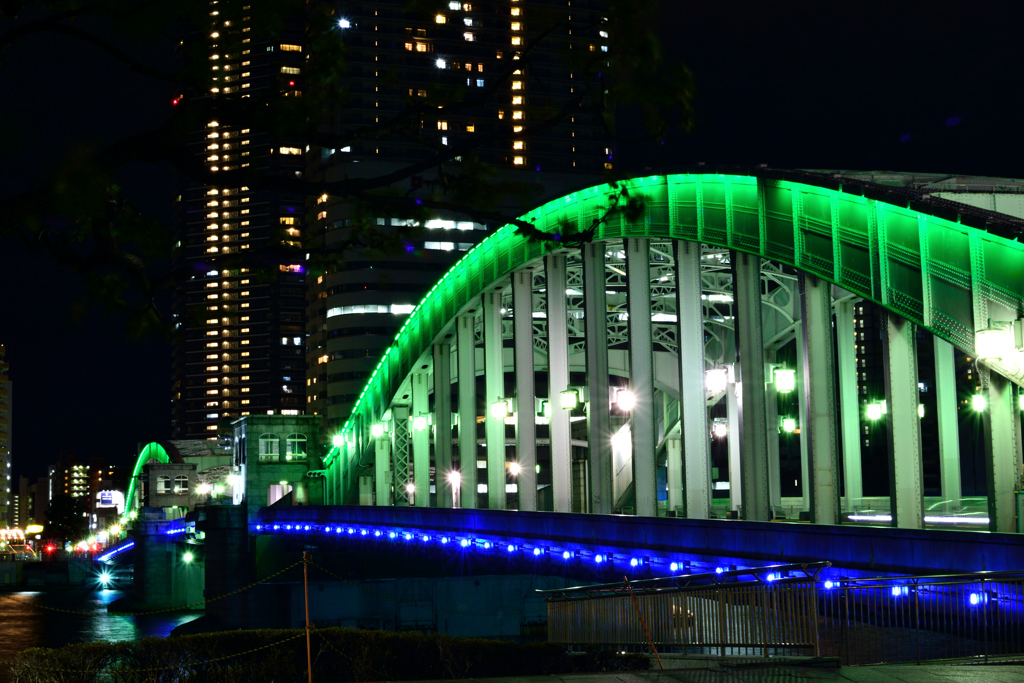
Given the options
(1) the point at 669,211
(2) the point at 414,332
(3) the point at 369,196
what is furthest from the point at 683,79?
(2) the point at 414,332

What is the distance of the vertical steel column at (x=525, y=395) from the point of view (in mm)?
46125

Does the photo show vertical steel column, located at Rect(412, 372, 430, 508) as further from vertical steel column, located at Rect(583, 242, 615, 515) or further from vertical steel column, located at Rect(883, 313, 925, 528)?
vertical steel column, located at Rect(883, 313, 925, 528)

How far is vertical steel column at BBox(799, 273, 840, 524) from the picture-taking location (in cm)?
2939

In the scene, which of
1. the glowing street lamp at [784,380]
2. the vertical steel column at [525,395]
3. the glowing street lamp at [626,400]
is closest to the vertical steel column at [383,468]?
the vertical steel column at [525,395]

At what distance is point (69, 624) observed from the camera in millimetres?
89375

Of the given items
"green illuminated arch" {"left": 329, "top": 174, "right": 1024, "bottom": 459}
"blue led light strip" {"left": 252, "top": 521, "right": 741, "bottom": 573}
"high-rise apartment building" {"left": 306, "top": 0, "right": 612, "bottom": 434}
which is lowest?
"blue led light strip" {"left": 252, "top": 521, "right": 741, "bottom": 573}

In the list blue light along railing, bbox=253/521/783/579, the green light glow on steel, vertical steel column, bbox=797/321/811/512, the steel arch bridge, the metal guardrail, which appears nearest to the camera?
the metal guardrail

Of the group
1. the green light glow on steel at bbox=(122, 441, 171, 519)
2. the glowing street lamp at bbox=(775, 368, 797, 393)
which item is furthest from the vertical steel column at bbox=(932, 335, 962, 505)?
the green light glow on steel at bbox=(122, 441, 171, 519)

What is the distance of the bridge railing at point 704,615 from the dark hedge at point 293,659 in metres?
0.96

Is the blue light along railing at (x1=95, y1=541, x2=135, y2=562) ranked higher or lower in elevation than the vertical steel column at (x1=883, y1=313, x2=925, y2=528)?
lower

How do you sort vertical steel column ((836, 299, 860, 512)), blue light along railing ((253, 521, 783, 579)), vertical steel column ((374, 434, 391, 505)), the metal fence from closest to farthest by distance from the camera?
the metal fence → blue light along railing ((253, 521, 783, 579)) → vertical steel column ((836, 299, 860, 512)) → vertical steel column ((374, 434, 391, 505))

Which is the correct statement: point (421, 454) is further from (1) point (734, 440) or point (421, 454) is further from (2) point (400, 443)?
(1) point (734, 440)

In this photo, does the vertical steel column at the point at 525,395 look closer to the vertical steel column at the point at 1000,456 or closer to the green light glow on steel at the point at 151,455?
the vertical steel column at the point at 1000,456

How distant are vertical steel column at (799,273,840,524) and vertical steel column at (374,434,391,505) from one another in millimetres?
46211
